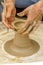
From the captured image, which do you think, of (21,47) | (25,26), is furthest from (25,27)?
(21,47)

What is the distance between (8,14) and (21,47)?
299mm

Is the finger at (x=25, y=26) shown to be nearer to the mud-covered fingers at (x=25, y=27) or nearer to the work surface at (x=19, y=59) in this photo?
the mud-covered fingers at (x=25, y=27)

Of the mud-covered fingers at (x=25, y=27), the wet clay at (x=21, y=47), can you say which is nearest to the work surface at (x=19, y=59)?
the wet clay at (x=21, y=47)

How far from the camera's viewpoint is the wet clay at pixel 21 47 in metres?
1.29

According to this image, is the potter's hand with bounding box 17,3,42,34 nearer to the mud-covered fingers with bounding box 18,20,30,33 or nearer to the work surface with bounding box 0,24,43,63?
the mud-covered fingers with bounding box 18,20,30,33

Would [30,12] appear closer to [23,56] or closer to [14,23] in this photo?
[14,23]

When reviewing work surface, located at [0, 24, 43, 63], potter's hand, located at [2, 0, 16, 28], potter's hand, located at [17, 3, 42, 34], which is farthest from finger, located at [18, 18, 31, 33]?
work surface, located at [0, 24, 43, 63]

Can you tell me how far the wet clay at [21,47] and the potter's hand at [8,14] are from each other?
0.11 meters

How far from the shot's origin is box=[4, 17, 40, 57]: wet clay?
129cm

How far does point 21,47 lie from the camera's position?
1.32 meters

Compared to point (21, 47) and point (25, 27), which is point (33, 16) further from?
point (21, 47)

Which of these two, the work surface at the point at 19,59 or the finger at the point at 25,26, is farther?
the work surface at the point at 19,59

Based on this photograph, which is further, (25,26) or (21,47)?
(21,47)

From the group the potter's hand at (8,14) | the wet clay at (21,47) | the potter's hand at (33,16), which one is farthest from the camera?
the wet clay at (21,47)
